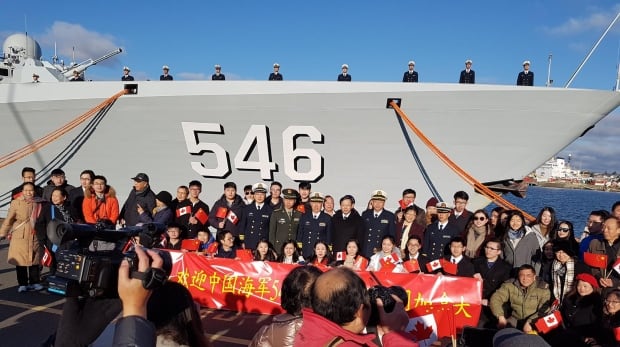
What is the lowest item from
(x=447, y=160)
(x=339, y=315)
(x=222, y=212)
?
(x=222, y=212)

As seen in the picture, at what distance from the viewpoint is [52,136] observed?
8.81m

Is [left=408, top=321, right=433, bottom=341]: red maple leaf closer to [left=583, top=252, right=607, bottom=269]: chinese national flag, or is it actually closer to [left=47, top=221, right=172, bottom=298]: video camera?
[left=583, top=252, right=607, bottom=269]: chinese national flag

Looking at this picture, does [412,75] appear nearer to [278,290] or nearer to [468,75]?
[468,75]

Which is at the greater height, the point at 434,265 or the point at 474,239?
the point at 474,239

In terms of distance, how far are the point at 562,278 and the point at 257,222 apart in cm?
388

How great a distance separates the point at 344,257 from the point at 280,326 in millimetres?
3570

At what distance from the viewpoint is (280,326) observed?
1.83 meters

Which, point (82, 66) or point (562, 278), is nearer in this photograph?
point (562, 278)

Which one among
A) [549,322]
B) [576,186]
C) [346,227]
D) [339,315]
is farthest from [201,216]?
→ [576,186]

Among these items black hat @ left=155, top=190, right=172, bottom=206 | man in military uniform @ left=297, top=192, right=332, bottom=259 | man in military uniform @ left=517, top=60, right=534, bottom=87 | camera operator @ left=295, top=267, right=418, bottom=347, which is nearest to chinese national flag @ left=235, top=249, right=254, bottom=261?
man in military uniform @ left=297, top=192, right=332, bottom=259

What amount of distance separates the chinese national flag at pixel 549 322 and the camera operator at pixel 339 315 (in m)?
2.98

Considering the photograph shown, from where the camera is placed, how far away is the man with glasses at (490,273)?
458cm

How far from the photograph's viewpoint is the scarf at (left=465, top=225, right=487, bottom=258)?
5.30 m

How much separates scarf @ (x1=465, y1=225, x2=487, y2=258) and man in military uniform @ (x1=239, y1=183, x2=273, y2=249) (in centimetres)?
276
